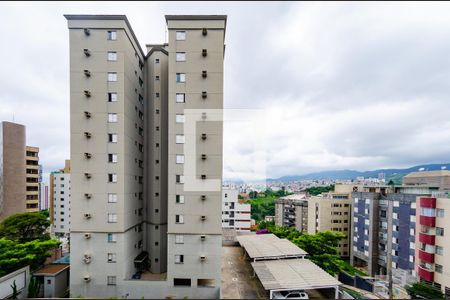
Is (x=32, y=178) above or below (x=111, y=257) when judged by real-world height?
above

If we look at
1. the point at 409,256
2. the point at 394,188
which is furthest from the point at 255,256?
the point at 394,188

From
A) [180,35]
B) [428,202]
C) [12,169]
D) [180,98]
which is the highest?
[180,35]

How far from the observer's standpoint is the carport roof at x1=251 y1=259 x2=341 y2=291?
11.0 m

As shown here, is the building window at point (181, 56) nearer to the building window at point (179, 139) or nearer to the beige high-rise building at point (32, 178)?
the building window at point (179, 139)

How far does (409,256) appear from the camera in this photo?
20.4 metres

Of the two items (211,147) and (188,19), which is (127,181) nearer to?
(211,147)

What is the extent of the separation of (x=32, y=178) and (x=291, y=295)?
35.4m

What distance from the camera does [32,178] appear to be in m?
28.4

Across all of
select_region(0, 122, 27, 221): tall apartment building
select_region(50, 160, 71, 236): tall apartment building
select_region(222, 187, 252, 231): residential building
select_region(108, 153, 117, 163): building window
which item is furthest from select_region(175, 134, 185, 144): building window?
select_region(50, 160, 71, 236): tall apartment building

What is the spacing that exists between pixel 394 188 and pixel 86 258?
103 ft

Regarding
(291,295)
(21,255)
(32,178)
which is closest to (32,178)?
(32,178)

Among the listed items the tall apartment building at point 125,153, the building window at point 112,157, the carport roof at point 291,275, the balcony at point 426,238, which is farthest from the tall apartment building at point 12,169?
the balcony at point 426,238

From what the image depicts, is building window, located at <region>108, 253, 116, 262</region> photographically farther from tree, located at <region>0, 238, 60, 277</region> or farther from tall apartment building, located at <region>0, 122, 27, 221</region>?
tall apartment building, located at <region>0, 122, 27, 221</region>

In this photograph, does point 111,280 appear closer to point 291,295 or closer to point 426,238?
point 291,295
